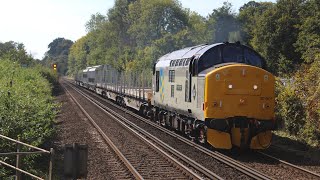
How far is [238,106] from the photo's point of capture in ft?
45.7

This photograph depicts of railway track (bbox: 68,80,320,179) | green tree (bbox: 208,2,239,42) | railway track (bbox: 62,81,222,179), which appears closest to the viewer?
railway track (bbox: 68,80,320,179)

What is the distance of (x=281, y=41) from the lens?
179ft

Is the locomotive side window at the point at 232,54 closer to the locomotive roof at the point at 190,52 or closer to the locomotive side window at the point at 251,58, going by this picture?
the locomotive side window at the point at 251,58

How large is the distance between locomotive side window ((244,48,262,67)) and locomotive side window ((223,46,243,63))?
20 centimetres

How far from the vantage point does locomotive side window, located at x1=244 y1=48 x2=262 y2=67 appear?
608 inches

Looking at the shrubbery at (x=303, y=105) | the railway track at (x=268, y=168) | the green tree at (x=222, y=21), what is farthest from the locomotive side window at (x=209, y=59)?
the green tree at (x=222, y=21)

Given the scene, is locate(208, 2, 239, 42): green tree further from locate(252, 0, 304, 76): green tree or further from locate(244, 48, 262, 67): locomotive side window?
locate(244, 48, 262, 67): locomotive side window

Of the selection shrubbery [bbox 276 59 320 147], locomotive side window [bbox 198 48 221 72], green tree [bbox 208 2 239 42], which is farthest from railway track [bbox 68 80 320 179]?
green tree [bbox 208 2 239 42]

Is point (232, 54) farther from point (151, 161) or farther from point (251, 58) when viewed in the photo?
point (151, 161)

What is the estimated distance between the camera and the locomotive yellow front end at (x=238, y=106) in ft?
45.2

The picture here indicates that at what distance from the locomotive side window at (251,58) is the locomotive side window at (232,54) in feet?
0.66

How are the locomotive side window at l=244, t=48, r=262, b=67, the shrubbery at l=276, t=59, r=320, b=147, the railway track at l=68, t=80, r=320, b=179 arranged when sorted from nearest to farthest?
the railway track at l=68, t=80, r=320, b=179, the locomotive side window at l=244, t=48, r=262, b=67, the shrubbery at l=276, t=59, r=320, b=147

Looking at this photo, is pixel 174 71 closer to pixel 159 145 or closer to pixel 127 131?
pixel 159 145

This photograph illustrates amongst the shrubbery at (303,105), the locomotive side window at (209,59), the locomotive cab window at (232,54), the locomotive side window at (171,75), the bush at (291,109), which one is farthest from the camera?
the locomotive side window at (171,75)
